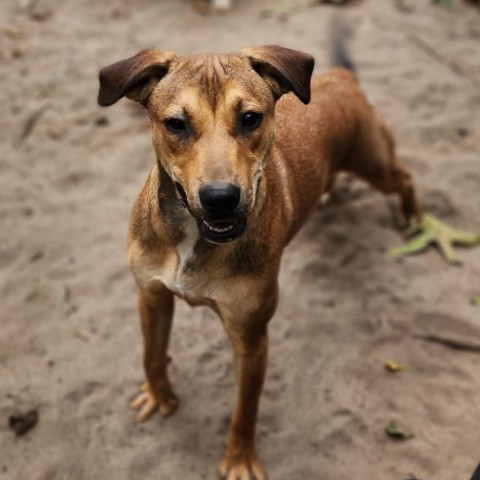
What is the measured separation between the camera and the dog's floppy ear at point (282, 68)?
8.61ft

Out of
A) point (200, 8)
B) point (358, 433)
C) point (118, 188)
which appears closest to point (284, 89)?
point (358, 433)

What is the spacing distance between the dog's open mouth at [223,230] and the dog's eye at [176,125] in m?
0.38

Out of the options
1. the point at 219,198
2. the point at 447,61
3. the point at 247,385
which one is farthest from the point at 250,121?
the point at 447,61

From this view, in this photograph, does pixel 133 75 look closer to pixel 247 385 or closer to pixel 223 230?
pixel 223 230

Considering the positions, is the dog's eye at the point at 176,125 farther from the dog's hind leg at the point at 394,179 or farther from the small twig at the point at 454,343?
the small twig at the point at 454,343

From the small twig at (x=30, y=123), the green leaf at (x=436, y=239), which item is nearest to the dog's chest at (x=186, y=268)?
the green leaf at (x=436, y=239)

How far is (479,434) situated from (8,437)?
9.20 ft

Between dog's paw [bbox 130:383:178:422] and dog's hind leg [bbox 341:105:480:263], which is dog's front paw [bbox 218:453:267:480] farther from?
dog's hind leg [bbox 341:105:480:263]

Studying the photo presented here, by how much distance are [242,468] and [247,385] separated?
58 centimetres

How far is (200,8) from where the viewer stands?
750 centimetres

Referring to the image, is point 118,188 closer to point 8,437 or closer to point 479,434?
point 8,437

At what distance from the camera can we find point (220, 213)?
2385mm

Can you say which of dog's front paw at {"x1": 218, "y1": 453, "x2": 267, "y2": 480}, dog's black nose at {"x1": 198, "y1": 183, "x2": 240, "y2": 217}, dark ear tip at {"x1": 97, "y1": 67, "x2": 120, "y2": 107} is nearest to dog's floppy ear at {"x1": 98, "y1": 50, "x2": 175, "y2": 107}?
dark ear tip at {"x1": 97, "y1": 67, "x2": 120, "y2": 107}

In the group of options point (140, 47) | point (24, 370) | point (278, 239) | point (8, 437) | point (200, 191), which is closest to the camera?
point (200, 191)
